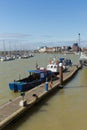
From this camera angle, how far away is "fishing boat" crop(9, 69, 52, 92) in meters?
28.9

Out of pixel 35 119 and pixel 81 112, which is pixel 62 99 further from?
pixel 35 119

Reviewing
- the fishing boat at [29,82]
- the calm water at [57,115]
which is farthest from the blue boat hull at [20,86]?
the calm water at [57,115]

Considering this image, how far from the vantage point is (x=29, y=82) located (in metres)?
30.8

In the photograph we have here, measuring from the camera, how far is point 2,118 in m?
16.8

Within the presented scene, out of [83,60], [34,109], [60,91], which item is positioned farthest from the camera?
[83,60]

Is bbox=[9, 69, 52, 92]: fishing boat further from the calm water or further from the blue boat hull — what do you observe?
the calm water

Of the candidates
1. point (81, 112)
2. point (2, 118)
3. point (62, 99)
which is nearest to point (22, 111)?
point (2, 118)

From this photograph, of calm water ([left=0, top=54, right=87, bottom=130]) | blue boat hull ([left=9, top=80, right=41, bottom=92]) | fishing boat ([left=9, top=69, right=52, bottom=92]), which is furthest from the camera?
fishing boat ([left=9, top=69, right=52, bottom=92])

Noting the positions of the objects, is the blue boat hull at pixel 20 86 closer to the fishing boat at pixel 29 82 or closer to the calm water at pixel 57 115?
the fishing boat at pixel 29 82

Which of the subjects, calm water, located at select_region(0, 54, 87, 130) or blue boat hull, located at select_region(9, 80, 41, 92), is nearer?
calm water, located at select_region(0, 54, 87, 130)

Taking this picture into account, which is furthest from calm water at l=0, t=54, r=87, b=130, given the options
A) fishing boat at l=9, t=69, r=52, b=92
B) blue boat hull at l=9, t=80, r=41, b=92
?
fishing boat at l=9, t=69, r=52, b=92

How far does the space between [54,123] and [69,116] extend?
1996mm

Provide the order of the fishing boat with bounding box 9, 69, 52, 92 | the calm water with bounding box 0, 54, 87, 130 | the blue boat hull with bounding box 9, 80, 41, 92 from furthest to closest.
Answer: the fishing boat with bounding box 9, 69, 52, 92 → the blue boat hull with bounding box 9, 80, 41, 92 → the calm water with bounding box 0, 54, 87, 130

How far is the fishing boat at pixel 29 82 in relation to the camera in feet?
94.8
